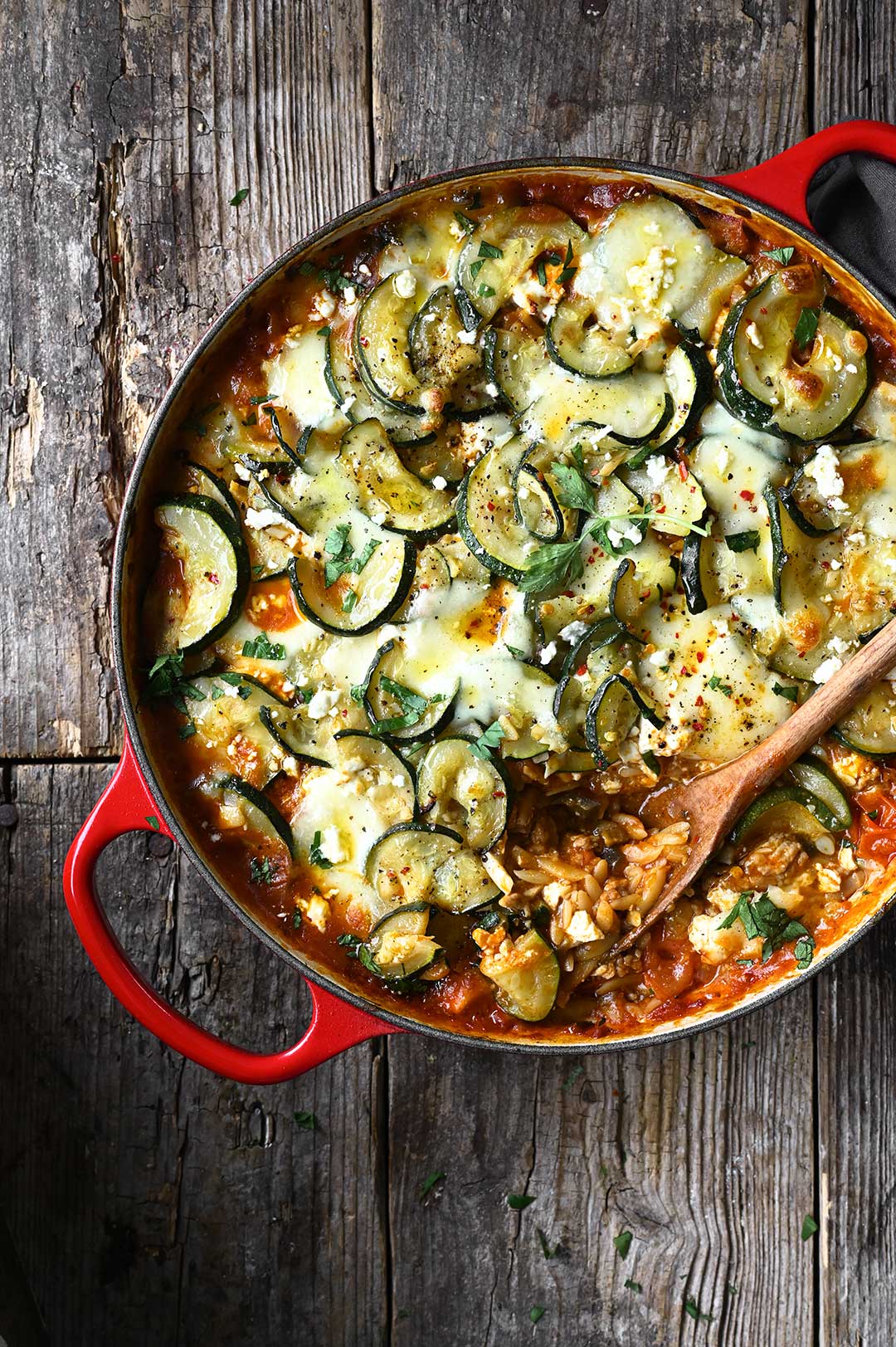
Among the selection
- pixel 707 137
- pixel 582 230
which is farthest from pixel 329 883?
pixel 707 137

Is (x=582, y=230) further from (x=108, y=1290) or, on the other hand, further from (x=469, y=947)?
(x=108, y=1290)

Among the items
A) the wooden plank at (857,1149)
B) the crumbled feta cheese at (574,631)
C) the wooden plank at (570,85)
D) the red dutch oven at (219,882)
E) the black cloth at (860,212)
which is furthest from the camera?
the wooden plank at (857,1149)

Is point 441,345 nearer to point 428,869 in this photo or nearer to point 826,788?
point 428,869

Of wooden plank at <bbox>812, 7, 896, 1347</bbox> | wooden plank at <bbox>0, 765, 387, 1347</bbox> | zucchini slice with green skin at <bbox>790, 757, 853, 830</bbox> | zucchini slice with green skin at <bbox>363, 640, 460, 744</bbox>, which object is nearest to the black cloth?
zucchini slice with green skin at <bbox>790, 757, 853, 830</bbox>

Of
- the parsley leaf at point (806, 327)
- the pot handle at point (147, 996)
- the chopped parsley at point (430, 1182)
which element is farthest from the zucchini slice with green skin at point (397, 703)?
the chopped parsley at point (430, 1182)

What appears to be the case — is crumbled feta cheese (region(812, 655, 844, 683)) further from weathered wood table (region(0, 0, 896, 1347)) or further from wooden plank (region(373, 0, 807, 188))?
wooden plank (region(373, 0, 807, 188))

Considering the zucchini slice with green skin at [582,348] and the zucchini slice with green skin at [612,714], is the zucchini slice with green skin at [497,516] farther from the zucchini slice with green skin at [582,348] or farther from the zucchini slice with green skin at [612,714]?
the zucchini slice with green skin at [612,714]
